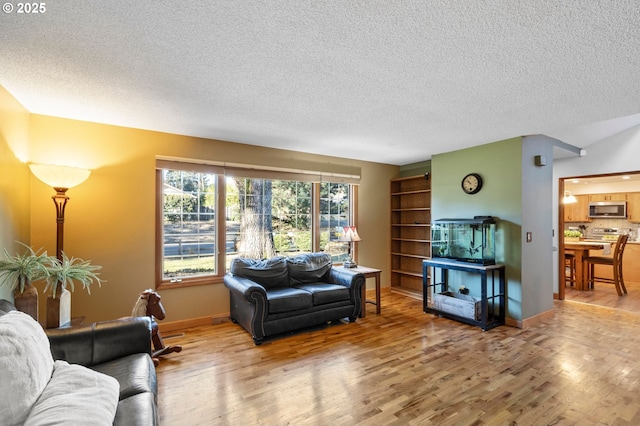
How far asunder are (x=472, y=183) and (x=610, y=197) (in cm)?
519

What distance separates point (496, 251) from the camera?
404 centimetres

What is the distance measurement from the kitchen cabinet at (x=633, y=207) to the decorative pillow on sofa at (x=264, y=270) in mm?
7788

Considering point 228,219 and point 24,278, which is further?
point 228,219

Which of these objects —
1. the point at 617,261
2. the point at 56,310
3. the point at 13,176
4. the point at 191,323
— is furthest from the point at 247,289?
the point at 617,261

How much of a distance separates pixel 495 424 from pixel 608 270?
21.3 feet

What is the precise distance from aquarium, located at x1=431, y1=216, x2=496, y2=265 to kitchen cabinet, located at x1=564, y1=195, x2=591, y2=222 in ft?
17.0

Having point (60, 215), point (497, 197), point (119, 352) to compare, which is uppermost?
point (497, 197)

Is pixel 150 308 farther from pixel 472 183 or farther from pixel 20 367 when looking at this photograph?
pixel 472 183

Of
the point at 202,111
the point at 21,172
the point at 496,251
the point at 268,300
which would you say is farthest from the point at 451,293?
the point at 21,172

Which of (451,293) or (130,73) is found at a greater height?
(130,73)

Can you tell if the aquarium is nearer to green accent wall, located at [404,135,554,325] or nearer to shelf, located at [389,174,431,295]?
green accent wall, located at [404,135,554,325]

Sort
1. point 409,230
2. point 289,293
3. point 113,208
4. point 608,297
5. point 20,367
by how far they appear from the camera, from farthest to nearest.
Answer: point 409,230, point 608,297, point 289,293, point 113,208, point 20,367

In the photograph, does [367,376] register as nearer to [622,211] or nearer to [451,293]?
[451,293]

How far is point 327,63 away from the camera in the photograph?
204 centimetres
